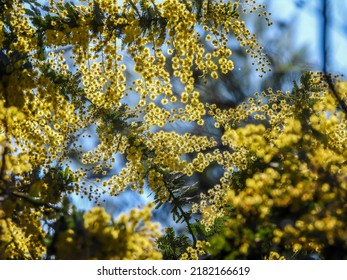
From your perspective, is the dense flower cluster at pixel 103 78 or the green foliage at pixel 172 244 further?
the green foliage at pixel 172 244

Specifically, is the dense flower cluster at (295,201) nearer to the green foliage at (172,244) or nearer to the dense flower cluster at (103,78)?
the dense flower cluster at (103,78)

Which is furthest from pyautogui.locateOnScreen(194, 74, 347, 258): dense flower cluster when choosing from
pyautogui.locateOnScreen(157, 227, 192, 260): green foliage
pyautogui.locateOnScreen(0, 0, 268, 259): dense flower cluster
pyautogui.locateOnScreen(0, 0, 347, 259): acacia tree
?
pyautogui.locateOnScreen(157, 227, 192, 260): green foliage

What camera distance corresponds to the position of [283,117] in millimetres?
5324

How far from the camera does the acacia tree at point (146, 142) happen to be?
2840 mm

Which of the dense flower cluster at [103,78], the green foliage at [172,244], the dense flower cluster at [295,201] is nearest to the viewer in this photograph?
the dense flower cluster at [295,201]

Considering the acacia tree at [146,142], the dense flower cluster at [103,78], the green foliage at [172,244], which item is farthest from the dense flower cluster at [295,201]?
the green foliage at [172,244]

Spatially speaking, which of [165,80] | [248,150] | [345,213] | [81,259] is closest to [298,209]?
[345,213]

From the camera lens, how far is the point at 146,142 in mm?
5043

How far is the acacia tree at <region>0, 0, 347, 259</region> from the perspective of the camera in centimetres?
284

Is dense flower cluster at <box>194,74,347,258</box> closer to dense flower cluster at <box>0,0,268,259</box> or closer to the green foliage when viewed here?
dense flower cluster at <box>0,0,268,259</box>

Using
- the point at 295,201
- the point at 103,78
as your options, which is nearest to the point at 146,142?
the point at 103,78

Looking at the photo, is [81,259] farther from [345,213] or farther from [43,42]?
[43,42]

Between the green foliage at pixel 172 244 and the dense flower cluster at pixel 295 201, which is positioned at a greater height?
the green foliage at pixel 172 244

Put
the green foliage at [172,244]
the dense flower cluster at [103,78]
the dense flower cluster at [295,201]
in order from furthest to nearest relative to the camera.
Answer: the green foliage at [172,244], the dense flower cluster at [103,78], the dense flower cluster at [295,201]
